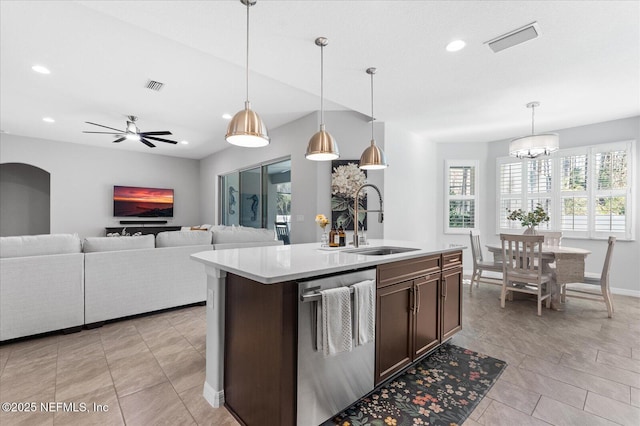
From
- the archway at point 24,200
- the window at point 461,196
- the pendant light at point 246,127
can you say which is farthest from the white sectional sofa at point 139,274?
the archway at point 24,200

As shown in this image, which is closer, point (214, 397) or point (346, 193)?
point (214, 397)

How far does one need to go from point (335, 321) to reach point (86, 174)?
8030 millimetres

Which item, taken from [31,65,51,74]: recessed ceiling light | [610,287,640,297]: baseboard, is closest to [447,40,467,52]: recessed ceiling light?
[31,65,51,74]: recessed ceiling light

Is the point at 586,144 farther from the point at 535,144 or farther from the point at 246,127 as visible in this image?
the point at 246,127

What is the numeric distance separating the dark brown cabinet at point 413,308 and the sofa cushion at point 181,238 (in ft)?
8.91

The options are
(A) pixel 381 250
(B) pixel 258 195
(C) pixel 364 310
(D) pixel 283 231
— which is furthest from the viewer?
(B) pixel 258 195

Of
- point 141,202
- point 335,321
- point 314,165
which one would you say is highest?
point 314,165

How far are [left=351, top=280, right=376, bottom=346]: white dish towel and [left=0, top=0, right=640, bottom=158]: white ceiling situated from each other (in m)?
1.95

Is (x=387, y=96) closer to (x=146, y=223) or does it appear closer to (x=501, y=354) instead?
(x=501, y=354)

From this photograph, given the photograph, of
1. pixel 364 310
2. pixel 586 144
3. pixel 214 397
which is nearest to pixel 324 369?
pixel 364 310

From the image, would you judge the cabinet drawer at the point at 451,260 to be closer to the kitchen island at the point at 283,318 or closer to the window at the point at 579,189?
the kitchen island at the point at 283,318

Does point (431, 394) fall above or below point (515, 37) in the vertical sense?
below

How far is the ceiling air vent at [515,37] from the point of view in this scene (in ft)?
7.64

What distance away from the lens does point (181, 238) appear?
3713 mm
